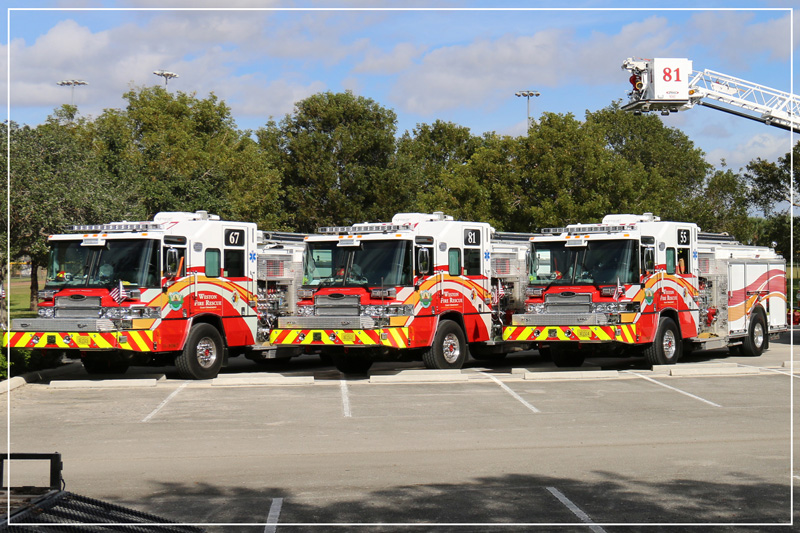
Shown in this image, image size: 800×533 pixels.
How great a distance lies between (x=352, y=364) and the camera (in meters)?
20.8

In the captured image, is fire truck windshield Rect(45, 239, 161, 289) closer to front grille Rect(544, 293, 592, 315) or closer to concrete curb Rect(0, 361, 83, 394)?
concrete curb Rect(0, 361, 83, 394)

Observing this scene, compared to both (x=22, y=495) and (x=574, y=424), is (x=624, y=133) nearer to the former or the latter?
(x=574, y=424)

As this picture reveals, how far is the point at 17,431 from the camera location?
13.2 meters

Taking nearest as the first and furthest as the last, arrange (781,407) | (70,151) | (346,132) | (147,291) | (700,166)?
(781,407)
(147,291)
(70,151)
(346,132)
(700,166)

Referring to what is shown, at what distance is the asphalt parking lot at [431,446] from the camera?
862 cm

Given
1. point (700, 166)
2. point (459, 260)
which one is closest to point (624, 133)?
point (700, 166)

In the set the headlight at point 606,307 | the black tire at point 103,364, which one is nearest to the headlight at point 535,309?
the headlight at point 606,307

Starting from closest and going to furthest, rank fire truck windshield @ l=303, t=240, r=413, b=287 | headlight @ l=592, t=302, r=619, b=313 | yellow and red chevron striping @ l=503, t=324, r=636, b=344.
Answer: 1. fire truck windshield @ l=303, t=240, r=413, b=287
2. yellow and red chevron striping @ l=503, t=324, r=636, b=344
3. headlight @ l=592, t=302, r=619, b=313

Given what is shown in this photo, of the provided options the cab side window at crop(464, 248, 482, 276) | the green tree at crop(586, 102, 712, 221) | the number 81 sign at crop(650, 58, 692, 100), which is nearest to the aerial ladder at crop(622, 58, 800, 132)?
the number 81 sign at crop(650, 58, 692, 100)

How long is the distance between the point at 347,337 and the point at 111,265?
4.44 meters

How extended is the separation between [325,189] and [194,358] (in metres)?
32.7

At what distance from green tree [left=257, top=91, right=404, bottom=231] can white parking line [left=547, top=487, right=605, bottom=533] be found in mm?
41460

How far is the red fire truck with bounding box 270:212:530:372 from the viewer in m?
18.8

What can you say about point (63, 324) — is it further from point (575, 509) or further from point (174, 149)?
point (174, 149)
